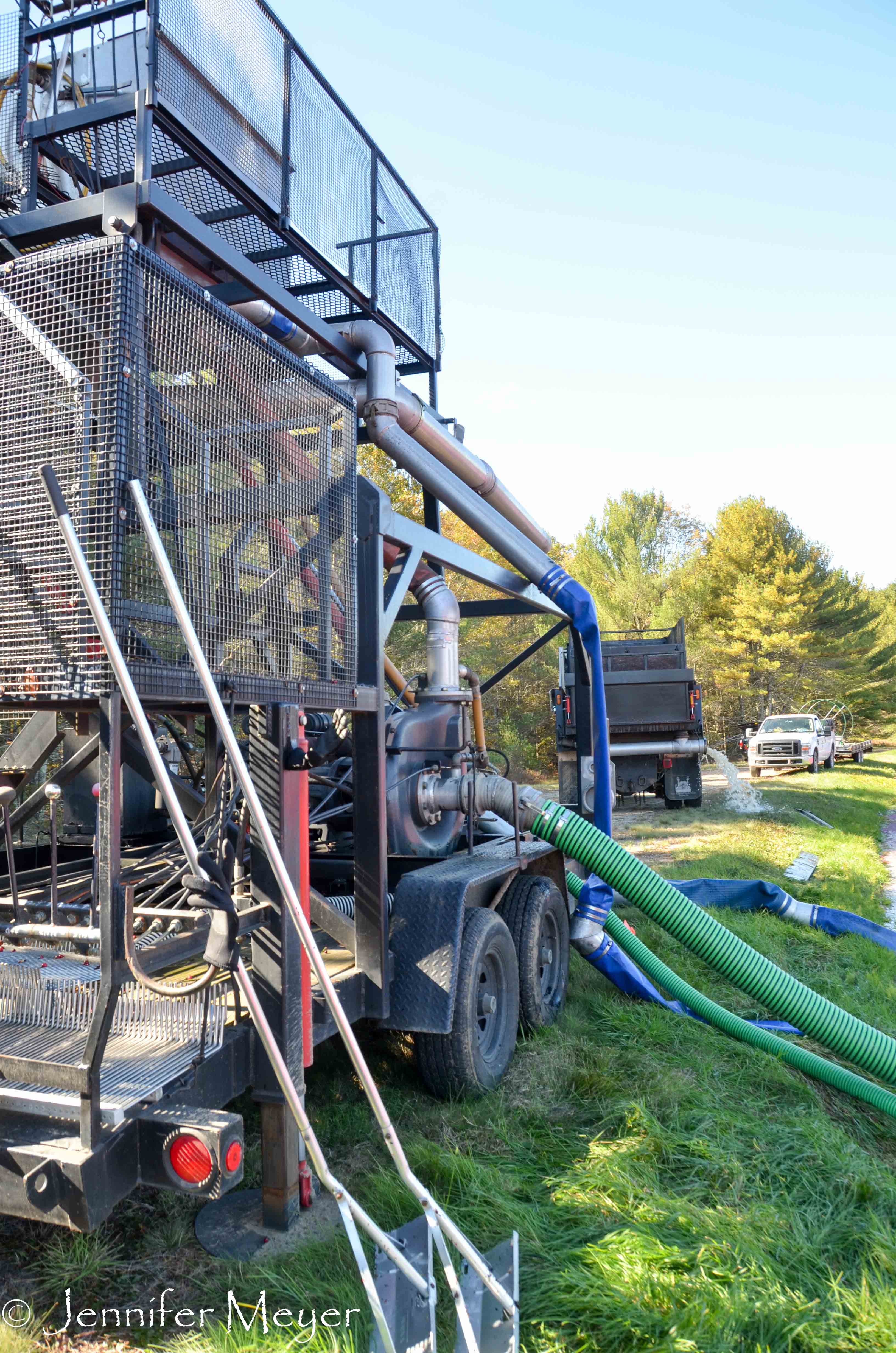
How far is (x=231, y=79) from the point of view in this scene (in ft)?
13.1

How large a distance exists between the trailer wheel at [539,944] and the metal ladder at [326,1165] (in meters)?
2.28

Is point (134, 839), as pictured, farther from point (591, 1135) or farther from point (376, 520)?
point (591, 1135)

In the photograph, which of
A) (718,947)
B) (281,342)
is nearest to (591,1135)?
(718,947)

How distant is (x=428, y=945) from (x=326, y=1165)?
1.53 meters

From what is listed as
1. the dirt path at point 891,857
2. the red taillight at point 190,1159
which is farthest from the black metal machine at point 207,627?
the dirt path at point 891,857

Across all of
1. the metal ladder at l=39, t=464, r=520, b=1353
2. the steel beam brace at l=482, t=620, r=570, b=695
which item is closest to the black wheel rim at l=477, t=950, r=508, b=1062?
the metal ladder at l=39, t=464, r=520, b=1353

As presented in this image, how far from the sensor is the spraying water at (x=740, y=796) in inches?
623

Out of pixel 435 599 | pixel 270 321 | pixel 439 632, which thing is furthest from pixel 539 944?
pixel 270 321

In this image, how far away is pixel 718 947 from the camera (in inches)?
201

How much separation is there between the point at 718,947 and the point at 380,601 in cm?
274

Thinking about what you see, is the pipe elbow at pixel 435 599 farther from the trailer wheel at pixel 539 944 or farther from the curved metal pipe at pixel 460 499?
the trailer wheel at pixel 539 944

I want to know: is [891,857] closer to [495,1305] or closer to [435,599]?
[435,599]

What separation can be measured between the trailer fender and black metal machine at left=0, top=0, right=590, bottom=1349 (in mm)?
14

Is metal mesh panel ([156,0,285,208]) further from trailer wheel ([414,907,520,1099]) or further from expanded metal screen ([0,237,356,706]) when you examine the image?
trailer wheel ([414,907,520,1099])
